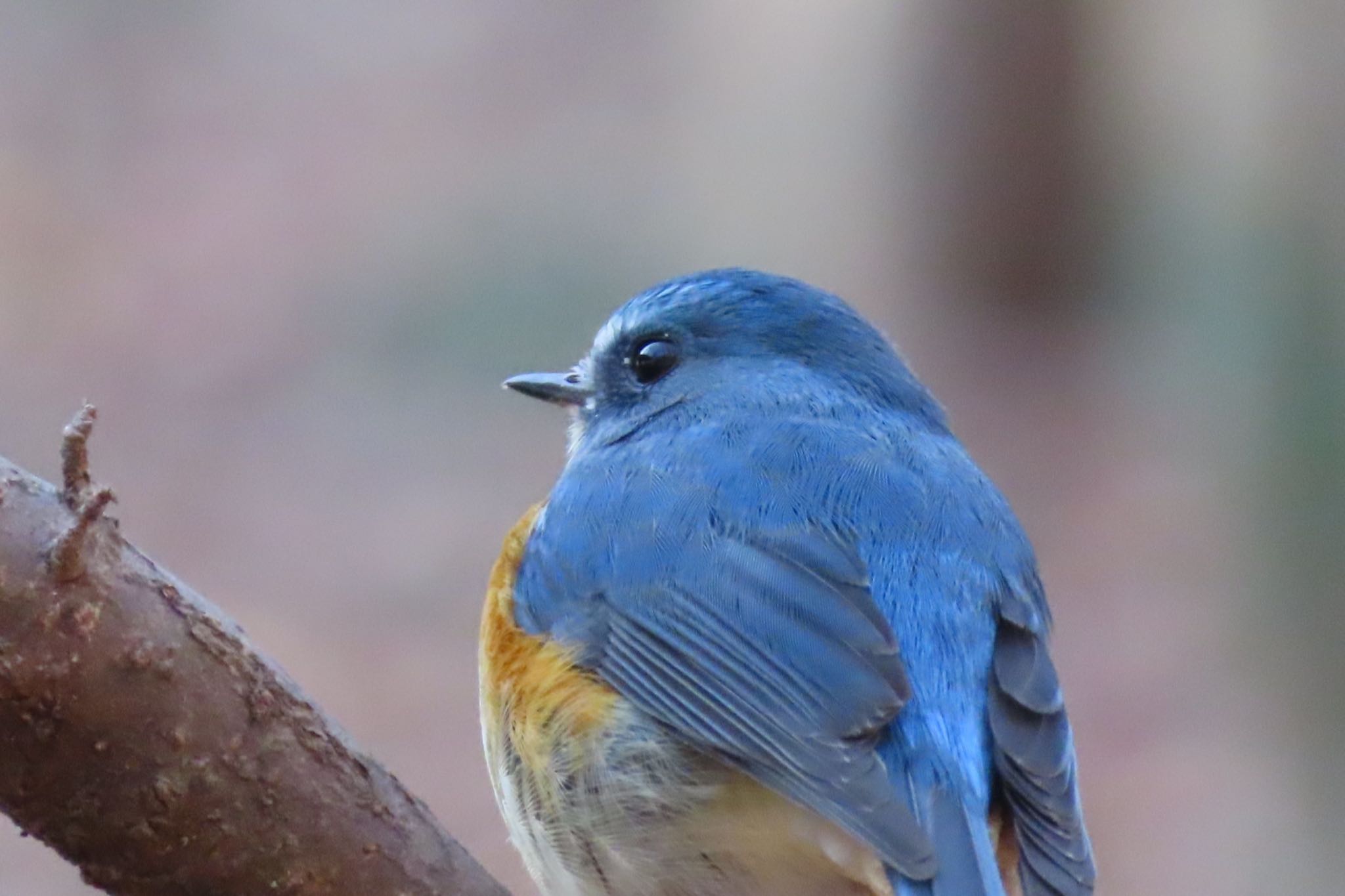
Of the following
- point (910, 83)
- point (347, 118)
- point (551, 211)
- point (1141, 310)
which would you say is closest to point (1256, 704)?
point (1141, 310)

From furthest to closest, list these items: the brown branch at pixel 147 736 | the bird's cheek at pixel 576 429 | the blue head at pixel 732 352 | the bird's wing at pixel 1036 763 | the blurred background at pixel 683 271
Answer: the blurred background at pixel 683 271 < the bird's cheek at pixel 576 429 < the blue head at pixel 732 352 < the bird's wing at pixel 1036 763 < the brown branch at pixel 147 736

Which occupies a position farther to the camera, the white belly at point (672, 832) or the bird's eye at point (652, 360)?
the bird's eye at point (652, 360)

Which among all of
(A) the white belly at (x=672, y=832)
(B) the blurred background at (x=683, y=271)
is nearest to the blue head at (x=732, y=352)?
(A) the white belly at (x=672, y=832)

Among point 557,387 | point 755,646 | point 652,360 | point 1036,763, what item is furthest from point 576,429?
point 1036,763

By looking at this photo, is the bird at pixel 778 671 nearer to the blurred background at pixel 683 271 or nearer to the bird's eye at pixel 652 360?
the bird's eye at pixel 652 360

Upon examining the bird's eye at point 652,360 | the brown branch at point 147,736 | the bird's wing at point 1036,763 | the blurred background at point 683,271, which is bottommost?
the brown branch at point 147,736

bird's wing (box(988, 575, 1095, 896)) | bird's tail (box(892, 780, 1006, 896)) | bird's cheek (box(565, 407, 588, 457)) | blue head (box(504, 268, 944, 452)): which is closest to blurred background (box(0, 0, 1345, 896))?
bird's cheek (box(565, 407, 588, 457))

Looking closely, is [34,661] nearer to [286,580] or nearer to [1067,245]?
[286,580]
